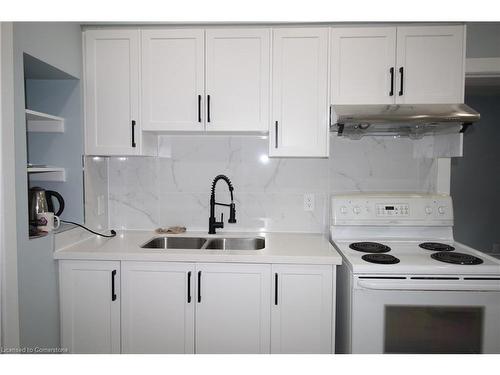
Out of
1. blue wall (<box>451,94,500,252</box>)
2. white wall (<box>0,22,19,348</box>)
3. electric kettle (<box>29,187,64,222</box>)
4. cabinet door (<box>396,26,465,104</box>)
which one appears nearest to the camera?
white wall (<box>0,22,19,348</box>)

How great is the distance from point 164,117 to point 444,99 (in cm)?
174

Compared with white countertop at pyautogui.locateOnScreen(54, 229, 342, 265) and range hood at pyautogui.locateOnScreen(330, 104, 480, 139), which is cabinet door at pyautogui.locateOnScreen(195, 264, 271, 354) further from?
range hood at pyautogui.locateOnScreen(330, 104, 480, 139)

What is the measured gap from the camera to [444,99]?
1.94 metres

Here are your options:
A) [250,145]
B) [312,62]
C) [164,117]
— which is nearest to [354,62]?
[312,62]

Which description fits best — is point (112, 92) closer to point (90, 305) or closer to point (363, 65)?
point (90, 305)

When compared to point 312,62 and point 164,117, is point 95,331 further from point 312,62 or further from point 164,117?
point 312,62

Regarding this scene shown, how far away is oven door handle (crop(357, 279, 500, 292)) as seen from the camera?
5.17 feet

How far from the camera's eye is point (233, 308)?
5.78 feet

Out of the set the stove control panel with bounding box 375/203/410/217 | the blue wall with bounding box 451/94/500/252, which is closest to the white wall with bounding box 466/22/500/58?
the stove control panel with bounding box 375/203/410/217

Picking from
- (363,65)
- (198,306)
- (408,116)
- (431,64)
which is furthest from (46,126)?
(431,64)

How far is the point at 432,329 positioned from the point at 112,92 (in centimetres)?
228

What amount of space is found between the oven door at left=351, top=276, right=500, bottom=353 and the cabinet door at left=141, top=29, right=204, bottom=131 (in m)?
1.40

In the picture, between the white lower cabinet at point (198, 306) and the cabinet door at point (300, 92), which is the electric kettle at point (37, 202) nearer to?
the white lower cabinet at point (198, 306)

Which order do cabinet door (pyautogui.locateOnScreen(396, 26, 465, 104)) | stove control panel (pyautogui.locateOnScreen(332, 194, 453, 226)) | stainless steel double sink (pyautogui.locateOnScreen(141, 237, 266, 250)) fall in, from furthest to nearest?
stainless steel double sink (pyautogui.locateOnScreen(141, 237, 266, 250)) → stove control panel (pyautogui.locateOnScreen(332, 194, 453, 226)) → cabinet door (pyautogui.locateOnScreen(396, 26, 465, 104))
